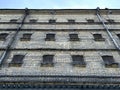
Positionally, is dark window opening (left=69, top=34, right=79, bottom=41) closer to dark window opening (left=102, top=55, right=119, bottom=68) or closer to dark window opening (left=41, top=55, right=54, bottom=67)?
dark window opening (left=41, top=55, right=54, bottom=67)

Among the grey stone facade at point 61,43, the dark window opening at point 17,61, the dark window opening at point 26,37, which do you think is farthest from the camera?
the dark window opening at point 26,37

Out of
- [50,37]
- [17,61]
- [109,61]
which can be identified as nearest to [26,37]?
[50,37]

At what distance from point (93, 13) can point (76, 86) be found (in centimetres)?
1386

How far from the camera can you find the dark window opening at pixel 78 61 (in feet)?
48.1

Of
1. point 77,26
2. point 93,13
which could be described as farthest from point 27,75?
point 93,13

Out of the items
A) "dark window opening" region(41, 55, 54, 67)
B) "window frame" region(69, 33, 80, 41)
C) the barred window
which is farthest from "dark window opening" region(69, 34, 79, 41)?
the barred window

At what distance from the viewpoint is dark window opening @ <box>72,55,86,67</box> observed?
14.6 meters

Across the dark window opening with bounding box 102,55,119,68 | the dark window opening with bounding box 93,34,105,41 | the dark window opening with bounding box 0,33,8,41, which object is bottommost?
the dark window opening with bounding box 102,55,119,68

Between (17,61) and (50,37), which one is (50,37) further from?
(17,61)

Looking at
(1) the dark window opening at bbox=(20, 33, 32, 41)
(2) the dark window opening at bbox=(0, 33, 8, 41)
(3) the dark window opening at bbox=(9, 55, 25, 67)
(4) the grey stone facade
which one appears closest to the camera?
(4) the grey stone facade

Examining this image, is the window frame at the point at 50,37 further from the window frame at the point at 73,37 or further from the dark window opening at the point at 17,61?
the dark window opening at the point at 17,61

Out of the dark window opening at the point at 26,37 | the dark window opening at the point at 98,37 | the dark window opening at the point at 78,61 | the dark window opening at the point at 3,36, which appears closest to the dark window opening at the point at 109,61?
the dark window opening at the point at 78,61

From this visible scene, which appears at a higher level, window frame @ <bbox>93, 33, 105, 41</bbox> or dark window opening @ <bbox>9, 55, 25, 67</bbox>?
window frame @ <bbox>93, 33, 105, 41</bbox>

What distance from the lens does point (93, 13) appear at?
2464cm
